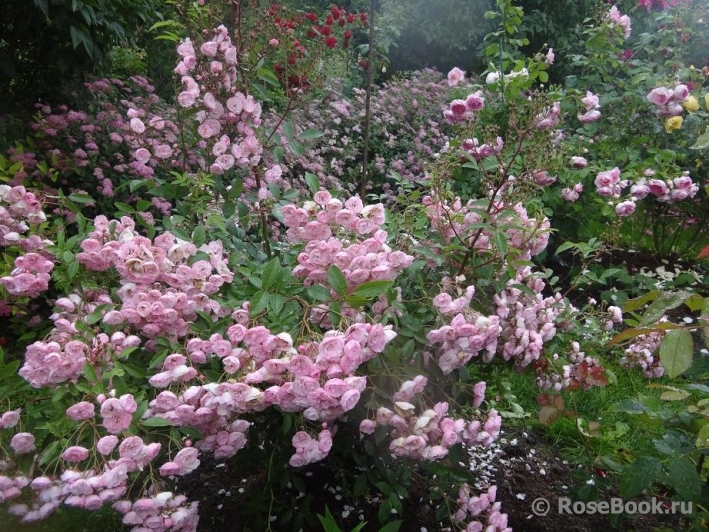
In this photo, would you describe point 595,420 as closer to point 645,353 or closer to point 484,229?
point 645,353

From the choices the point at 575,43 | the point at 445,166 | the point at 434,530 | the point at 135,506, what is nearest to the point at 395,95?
the point at 575,43

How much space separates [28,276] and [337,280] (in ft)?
2.31

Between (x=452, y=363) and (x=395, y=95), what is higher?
(x=395, y=95)

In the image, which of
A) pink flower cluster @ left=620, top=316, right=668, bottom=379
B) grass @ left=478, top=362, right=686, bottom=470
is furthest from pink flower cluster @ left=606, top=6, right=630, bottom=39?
pink flower cluster @ left=620, top=316, right=668, bottom=379

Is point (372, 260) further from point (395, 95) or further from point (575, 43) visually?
point (575, 43)

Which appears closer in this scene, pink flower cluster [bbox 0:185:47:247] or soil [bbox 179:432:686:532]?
pink flower cluster [bbox 0:185:47:247]

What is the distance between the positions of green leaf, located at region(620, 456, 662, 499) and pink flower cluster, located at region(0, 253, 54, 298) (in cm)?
132

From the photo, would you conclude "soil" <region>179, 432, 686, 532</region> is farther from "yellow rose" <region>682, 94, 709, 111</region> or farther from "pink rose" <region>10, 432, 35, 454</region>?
"yellow rose" <region>682, 94, 709, 111</region>

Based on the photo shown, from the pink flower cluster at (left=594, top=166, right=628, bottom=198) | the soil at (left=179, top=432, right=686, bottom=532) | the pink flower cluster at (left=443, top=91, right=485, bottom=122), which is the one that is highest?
the pink flower cluster at (left=594, top=166, right=628, bottom=198)

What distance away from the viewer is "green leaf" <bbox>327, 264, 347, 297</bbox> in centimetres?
116

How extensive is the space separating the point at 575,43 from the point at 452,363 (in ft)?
Answer: 23.2

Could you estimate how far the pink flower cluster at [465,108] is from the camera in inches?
88.0

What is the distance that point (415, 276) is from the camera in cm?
150

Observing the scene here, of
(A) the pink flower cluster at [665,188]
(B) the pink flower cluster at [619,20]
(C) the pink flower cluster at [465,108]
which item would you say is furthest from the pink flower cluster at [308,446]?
Answer: (B) the pink flower cluster at [619,20]
